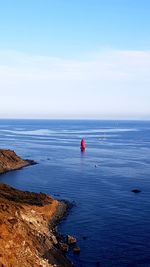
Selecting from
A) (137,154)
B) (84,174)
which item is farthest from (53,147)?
(84,174)

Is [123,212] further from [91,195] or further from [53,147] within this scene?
[53,147]

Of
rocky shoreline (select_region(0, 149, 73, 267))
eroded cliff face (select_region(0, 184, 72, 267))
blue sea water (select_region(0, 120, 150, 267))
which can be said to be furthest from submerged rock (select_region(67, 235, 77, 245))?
eroded cliff face (select_region(0, 184, 72, 267))

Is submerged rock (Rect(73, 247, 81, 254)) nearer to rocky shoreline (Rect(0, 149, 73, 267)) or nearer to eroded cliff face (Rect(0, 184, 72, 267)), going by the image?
rocky shoreline (Rect(0, 149, 73, 267))

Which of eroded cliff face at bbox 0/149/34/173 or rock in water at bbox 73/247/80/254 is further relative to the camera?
eroded cliff face at bbox 0/149/34/173

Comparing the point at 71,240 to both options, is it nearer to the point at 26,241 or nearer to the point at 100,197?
the point at 26,241

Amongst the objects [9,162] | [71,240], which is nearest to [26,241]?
[71,240]

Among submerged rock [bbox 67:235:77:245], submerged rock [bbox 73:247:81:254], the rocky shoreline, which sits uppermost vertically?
the rocky shoreline

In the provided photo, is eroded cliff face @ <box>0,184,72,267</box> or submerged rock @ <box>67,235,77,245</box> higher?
eroded cliff face @ <box>0,184,72,267</box>

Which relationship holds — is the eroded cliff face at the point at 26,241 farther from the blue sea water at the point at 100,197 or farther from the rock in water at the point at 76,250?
the blue sea water at the point at 100,197

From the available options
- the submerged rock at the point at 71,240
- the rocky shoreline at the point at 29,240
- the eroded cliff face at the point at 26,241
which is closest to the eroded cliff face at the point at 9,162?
the rocky shoreline at the point at 29,240
